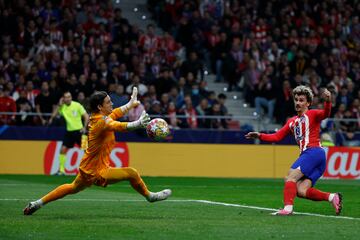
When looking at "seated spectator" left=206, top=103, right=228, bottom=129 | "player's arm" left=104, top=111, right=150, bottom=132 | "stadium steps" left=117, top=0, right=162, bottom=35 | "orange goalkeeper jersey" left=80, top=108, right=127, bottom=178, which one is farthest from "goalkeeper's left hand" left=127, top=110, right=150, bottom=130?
"stadium steps" left=117, top=0, right=162, bottom=35

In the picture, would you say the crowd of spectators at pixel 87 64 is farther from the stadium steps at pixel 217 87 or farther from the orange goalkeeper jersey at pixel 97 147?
the orange goalkeeper jersey at pixel 97 147

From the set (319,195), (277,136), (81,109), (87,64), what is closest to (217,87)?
(87,64)

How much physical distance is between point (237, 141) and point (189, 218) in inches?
612

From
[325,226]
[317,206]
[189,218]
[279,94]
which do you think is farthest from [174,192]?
[279,94]

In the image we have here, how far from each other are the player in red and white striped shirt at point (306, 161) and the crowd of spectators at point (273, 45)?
53.9 feet

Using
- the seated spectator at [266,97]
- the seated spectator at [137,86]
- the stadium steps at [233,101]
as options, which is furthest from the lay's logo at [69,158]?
the seated spectator at [266,97]

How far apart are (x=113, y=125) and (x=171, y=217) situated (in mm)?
1556

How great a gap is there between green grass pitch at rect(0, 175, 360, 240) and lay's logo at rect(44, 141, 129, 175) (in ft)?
20.2

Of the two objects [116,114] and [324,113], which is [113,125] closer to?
[116,114]

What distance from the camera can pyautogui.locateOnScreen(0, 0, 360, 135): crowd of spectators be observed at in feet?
94.5

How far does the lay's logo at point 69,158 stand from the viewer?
2789 centimetres

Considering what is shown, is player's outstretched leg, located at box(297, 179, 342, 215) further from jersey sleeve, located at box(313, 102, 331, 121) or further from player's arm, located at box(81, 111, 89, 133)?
player's arm, located at box(81, 111, 89, 133)

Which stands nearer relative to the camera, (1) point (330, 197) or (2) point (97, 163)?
(2) point (97, 163)

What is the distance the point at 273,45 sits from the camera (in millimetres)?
33625
